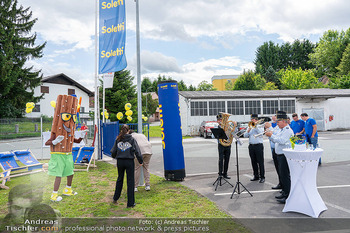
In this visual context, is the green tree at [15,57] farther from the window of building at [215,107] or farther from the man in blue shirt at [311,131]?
the man in blue shirt at [311,131]

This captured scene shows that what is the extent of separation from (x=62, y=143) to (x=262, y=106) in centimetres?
2575

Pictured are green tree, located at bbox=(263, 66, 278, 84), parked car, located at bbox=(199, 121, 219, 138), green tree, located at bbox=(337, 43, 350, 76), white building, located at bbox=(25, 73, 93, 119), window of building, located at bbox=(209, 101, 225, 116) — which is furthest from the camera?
green tree, located at bbox=(263, 66, 278, 84)

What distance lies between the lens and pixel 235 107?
28.1 m

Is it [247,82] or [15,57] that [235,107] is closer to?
[247,82]

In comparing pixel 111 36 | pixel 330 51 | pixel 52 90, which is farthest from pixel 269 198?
pixel 330 51

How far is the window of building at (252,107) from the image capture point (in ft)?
92.8

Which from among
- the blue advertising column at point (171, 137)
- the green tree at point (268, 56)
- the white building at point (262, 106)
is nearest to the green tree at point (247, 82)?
the green tree at point (268, 56)

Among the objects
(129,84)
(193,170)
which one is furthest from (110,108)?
(193,170)

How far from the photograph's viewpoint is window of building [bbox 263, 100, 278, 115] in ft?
93.9

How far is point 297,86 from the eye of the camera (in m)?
53.0

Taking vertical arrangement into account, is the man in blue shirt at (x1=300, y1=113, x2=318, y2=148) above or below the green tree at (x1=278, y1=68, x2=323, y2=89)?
below

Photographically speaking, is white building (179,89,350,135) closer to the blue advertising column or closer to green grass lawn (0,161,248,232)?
the blue advertising column

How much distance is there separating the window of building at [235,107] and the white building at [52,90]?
2174 cm

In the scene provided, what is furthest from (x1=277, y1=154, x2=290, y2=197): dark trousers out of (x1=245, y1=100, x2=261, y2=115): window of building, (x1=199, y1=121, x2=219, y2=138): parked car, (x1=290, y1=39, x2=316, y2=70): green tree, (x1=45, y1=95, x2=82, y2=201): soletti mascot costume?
(x1=290, y1=39, x2=316, y2=70): green tree
